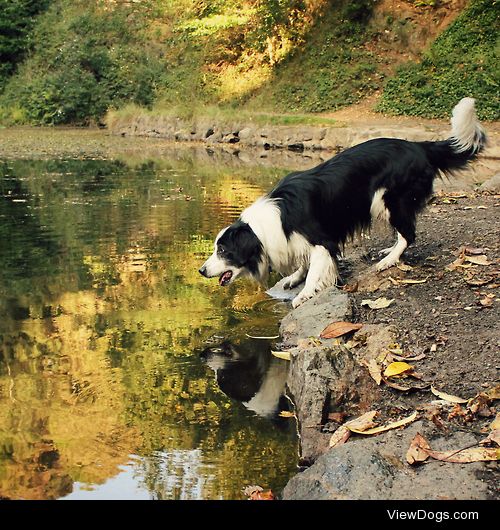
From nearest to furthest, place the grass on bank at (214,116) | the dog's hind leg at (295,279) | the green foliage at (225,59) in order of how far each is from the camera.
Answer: the dog's hind leg at (295,279), the green foliage at (225,59), the grass on bank at (214,116)

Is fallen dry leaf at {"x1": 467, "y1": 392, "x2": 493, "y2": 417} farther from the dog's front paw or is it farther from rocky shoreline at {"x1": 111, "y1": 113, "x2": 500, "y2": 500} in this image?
the dog's front paw

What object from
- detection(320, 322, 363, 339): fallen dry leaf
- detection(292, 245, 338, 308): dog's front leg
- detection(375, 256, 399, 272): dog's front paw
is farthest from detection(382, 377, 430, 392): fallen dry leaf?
detection(375, 256, 399, 272): dog's front paw

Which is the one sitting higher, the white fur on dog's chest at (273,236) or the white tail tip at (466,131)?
the white tail tip at (466,131)

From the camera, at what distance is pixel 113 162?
809 inches

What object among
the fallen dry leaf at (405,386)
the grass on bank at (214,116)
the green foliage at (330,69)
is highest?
the fallen dry leaf at (405,386)

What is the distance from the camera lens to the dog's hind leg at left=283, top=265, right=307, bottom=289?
292 inches

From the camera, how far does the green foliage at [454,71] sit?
71.4 ft

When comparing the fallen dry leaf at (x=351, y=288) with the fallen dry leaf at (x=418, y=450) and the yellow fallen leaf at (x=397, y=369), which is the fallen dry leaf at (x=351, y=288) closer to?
the yellow fallen leaf at (x=397, y=369)

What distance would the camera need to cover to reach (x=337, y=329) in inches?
227

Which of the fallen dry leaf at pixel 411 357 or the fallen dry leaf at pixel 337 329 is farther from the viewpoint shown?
the fallen dry leaf at pixel 337 329

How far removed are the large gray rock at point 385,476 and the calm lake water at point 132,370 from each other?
0.38 metres

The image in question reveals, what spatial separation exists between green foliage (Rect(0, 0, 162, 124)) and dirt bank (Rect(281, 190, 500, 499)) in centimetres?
2651

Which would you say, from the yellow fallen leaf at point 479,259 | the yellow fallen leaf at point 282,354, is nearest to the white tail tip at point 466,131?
the yellow fallen leaf at point 479,259
